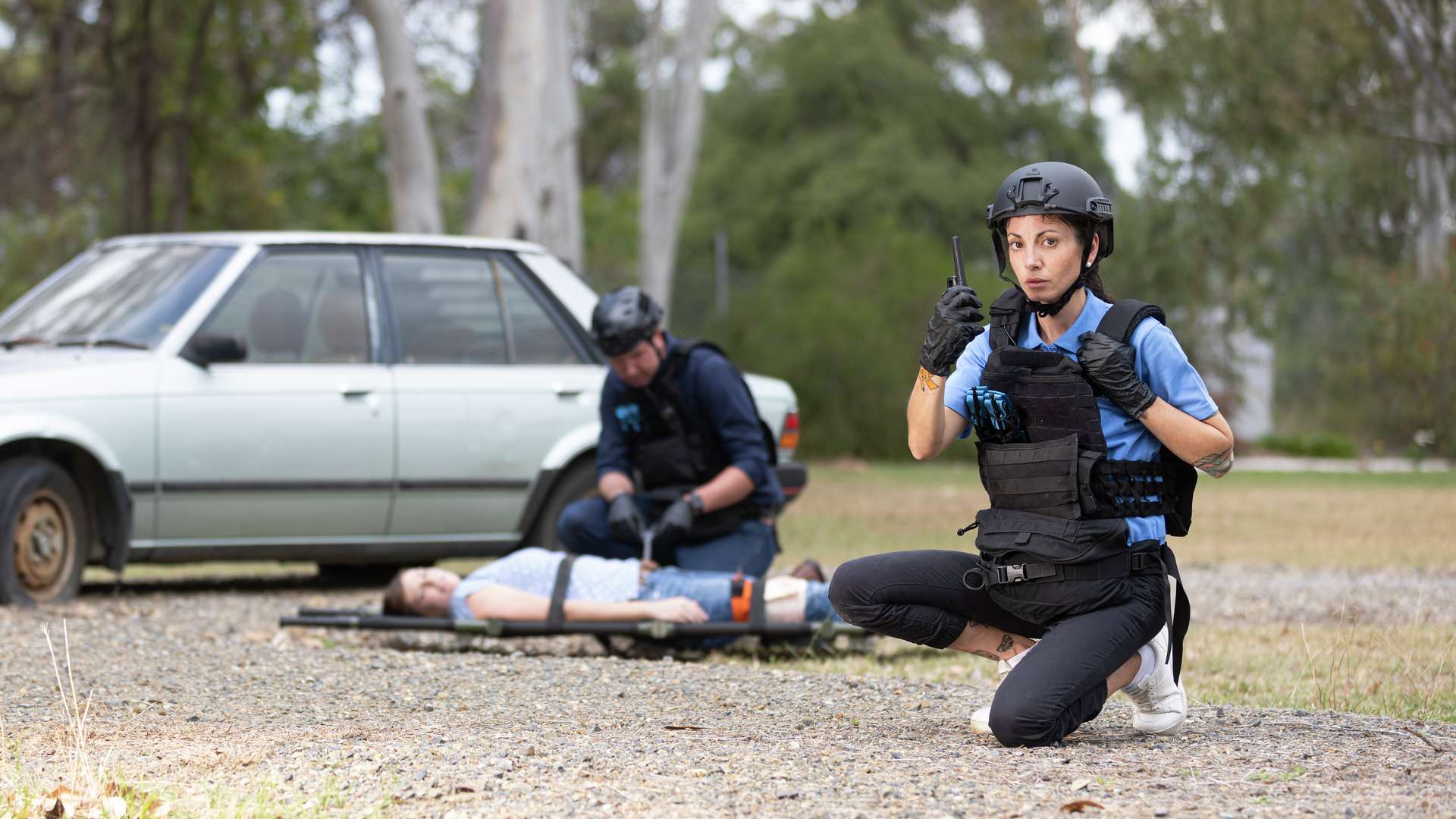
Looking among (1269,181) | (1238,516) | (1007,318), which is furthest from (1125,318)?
(1269,181)

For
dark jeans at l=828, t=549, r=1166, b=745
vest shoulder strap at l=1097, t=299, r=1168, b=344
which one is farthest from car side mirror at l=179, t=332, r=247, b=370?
vest shoulder strap at l=1097, t=299, r=1168, b=344

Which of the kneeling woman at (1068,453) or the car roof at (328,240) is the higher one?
the car roof at (328,240)

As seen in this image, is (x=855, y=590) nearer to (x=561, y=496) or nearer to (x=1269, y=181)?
(x=561, y=496)

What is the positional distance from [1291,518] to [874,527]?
4078mm

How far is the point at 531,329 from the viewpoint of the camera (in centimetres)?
919

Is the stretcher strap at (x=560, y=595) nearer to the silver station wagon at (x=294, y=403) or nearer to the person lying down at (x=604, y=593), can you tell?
the person lying down at (x=604, y=593)

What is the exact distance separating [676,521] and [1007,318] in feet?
8.84

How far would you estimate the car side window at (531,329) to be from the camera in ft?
30.0

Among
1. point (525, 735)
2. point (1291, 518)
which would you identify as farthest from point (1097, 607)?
point (1291, 518)

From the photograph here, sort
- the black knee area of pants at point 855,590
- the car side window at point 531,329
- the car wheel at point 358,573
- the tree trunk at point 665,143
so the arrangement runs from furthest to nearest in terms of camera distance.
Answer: the tree trunk at point 665,143
the car wheel at point 358,573
the car side window at point 531,329
the black knee area of pants at point 855,590

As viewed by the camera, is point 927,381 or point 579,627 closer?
point 927,381

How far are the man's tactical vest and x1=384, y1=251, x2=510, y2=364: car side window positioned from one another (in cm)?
177

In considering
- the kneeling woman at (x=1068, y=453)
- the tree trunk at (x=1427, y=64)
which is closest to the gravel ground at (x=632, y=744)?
the kneeling woman at (x=1068, y=453)

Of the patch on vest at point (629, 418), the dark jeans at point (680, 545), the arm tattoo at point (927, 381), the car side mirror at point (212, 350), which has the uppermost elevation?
the car side mirror at point (212, 350)
